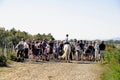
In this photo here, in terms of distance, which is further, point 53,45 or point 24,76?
point 53,45

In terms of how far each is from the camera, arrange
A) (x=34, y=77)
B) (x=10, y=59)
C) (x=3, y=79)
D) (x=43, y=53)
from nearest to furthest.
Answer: (x=3, y=79)
(x=34, y=77)
(x=10, y=59)
(x=43, y=53)

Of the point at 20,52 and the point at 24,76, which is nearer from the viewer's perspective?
the point at 24,76

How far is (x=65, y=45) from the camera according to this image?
31.4 metres

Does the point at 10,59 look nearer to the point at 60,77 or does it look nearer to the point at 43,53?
the point at 43,53

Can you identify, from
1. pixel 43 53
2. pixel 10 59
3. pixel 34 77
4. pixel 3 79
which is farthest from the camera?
pixel 43 53

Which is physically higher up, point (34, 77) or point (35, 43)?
point (35, 43)

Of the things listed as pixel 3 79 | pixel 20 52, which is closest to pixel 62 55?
pixel 20 52

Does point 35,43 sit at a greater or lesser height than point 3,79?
greater

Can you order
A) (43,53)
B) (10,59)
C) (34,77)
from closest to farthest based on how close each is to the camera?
(34,77) < (10,59) < (43,53)

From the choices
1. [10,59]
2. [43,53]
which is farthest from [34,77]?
[43,53]

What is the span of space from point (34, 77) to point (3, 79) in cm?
181

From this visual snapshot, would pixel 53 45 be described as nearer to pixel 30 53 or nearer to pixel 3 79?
pixel 30 53

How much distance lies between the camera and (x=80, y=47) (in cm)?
3403

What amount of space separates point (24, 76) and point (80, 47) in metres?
15.3
